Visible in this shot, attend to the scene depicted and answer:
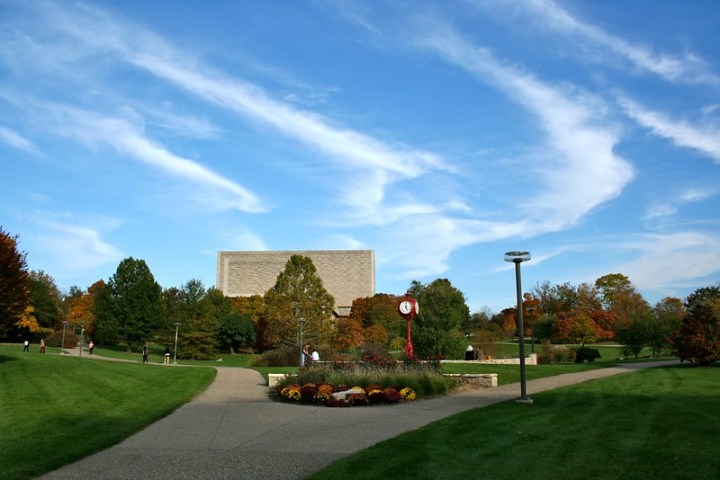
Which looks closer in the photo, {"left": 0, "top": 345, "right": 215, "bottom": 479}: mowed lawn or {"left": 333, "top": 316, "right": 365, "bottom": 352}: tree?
{"left": 0, "top": 345, "right": 215, "bottom": 479}: mowed lawn

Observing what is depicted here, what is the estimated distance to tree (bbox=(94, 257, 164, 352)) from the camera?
66000mm

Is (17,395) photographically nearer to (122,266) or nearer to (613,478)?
(613,478)

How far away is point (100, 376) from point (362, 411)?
525 inches

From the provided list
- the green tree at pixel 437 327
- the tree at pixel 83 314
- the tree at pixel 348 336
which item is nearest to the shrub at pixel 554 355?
the green tree at pixel 437 327

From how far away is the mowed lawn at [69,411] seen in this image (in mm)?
8227

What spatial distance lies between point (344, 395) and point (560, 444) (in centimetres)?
770

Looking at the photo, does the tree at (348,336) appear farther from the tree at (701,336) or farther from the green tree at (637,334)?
the tree at (701,336)

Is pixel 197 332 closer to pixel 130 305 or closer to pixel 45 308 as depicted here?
pixel 130 305

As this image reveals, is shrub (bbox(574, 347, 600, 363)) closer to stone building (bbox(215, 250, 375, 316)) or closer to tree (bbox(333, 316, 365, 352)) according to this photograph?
tree (bbox(333, 316, 365, 352))

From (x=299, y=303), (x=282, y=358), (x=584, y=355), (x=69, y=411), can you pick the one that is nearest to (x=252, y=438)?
(x=69, y=411)

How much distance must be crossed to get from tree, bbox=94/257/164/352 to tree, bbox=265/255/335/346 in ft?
83.2

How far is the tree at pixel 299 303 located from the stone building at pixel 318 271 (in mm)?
79302

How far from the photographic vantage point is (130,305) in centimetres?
6644

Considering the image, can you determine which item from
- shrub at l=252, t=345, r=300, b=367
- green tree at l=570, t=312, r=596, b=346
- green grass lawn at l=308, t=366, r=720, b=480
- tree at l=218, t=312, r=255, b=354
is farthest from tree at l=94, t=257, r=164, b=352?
green grass lawn at l=308, t=366, r=720, b=480
